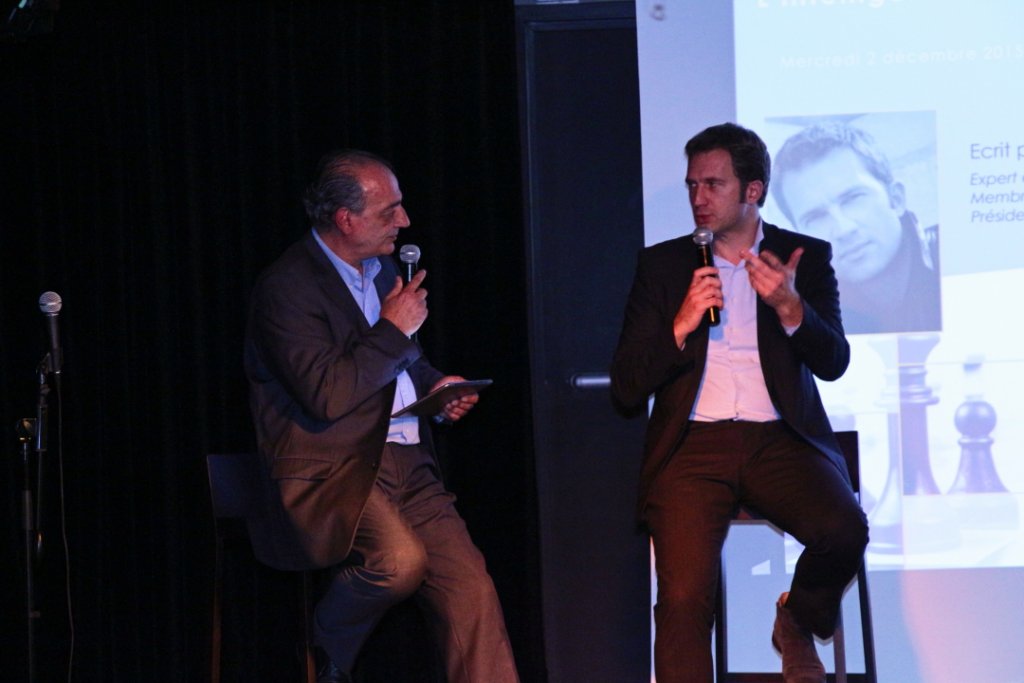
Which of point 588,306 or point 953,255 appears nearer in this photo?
point 953,255

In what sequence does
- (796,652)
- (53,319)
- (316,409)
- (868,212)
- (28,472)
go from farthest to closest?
(868,212)
(28,472)
(53,319)
(796,652)
(316,409)

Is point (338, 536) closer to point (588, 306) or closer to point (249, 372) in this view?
point (249, 372)

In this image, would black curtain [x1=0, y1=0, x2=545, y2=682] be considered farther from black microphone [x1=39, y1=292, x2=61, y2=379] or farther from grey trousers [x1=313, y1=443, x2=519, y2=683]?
grey trousers [x1=313, y1=443, x2=519, y2=683]

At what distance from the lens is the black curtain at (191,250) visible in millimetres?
3912

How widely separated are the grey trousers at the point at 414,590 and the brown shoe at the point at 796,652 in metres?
0.69

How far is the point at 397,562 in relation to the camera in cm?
281

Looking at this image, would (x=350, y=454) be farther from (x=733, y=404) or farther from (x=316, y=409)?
(x=733, y=404)

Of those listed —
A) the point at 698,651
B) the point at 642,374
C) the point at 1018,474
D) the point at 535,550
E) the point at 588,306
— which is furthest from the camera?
the point at 588,306

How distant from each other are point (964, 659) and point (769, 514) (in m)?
1.03

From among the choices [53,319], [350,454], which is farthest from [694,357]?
[53,319]

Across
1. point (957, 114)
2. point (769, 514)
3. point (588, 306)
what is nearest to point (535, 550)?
point (588, 306)

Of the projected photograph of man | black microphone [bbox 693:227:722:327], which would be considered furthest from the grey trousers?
the projected photograph of man

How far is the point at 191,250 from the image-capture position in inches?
156

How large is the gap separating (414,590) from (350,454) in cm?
38
